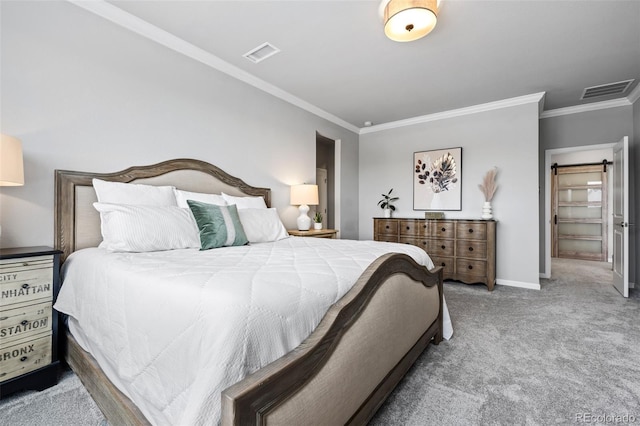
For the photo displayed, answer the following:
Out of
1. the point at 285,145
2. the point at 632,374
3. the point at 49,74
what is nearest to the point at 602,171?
the point at 632,374

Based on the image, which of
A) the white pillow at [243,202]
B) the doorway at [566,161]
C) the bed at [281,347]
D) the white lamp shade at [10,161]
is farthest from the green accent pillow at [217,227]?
the doorway at [566,161]

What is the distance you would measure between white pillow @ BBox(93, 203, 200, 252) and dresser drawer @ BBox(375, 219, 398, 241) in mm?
3156

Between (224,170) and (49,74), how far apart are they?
57.3 inches

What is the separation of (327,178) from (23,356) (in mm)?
4798

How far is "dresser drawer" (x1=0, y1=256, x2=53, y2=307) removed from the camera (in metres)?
1.49

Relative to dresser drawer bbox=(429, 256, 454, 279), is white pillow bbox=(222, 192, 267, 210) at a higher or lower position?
higher

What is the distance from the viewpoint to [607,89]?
352 centimetres

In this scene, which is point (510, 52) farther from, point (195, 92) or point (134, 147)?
point (134, 147)

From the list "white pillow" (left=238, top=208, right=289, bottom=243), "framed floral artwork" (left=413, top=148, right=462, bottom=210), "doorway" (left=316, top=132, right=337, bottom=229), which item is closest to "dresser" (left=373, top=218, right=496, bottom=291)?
"framed floral artwork" (left=413, top=148, right=462, bottom=210)

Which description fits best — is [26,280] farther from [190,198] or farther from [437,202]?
[437,202]

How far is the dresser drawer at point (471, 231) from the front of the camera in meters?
3.75

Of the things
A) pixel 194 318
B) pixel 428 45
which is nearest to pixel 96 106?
pixel 194 318

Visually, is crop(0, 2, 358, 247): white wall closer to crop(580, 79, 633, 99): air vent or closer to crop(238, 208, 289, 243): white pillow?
crop(238, 208, 289, 243): white pillow

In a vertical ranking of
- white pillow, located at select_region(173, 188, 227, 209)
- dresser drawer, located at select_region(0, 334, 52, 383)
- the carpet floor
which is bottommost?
the carpet floor
